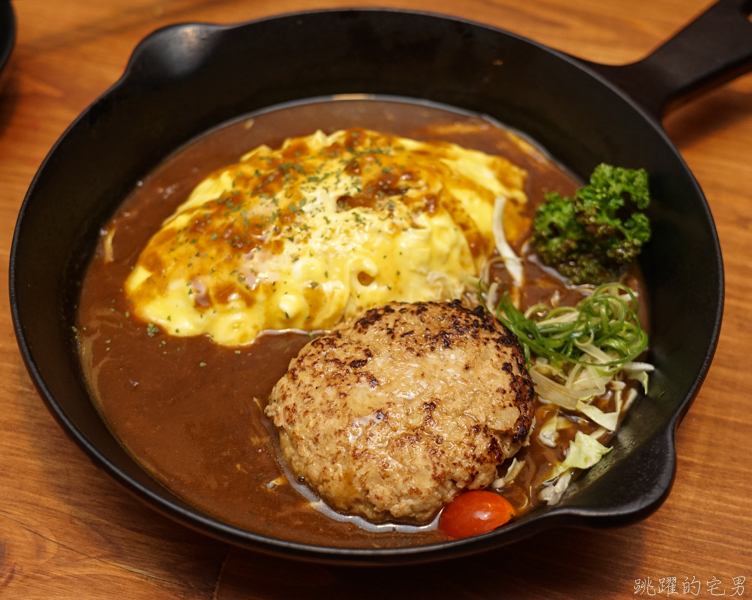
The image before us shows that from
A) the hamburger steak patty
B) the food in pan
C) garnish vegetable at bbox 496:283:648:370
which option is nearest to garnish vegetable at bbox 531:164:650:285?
the food in pan

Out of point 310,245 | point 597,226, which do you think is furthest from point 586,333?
point 310,245

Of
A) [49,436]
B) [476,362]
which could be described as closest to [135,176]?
[49,436]

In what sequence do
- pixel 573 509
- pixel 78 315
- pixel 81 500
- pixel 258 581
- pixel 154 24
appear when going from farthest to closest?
pixel 154 24 < pixel 78 315 < pixel 81 500 < pixel 258 581 < pixel 573 509

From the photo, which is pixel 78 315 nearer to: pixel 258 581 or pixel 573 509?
pixel 258 581

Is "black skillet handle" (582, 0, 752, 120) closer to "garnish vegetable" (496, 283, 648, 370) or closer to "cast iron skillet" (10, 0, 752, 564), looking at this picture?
"cast iron skillet" (10, 0, 752, 564)

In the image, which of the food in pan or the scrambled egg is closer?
the food in pan

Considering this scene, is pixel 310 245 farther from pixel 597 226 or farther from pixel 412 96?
pixel 412 96
